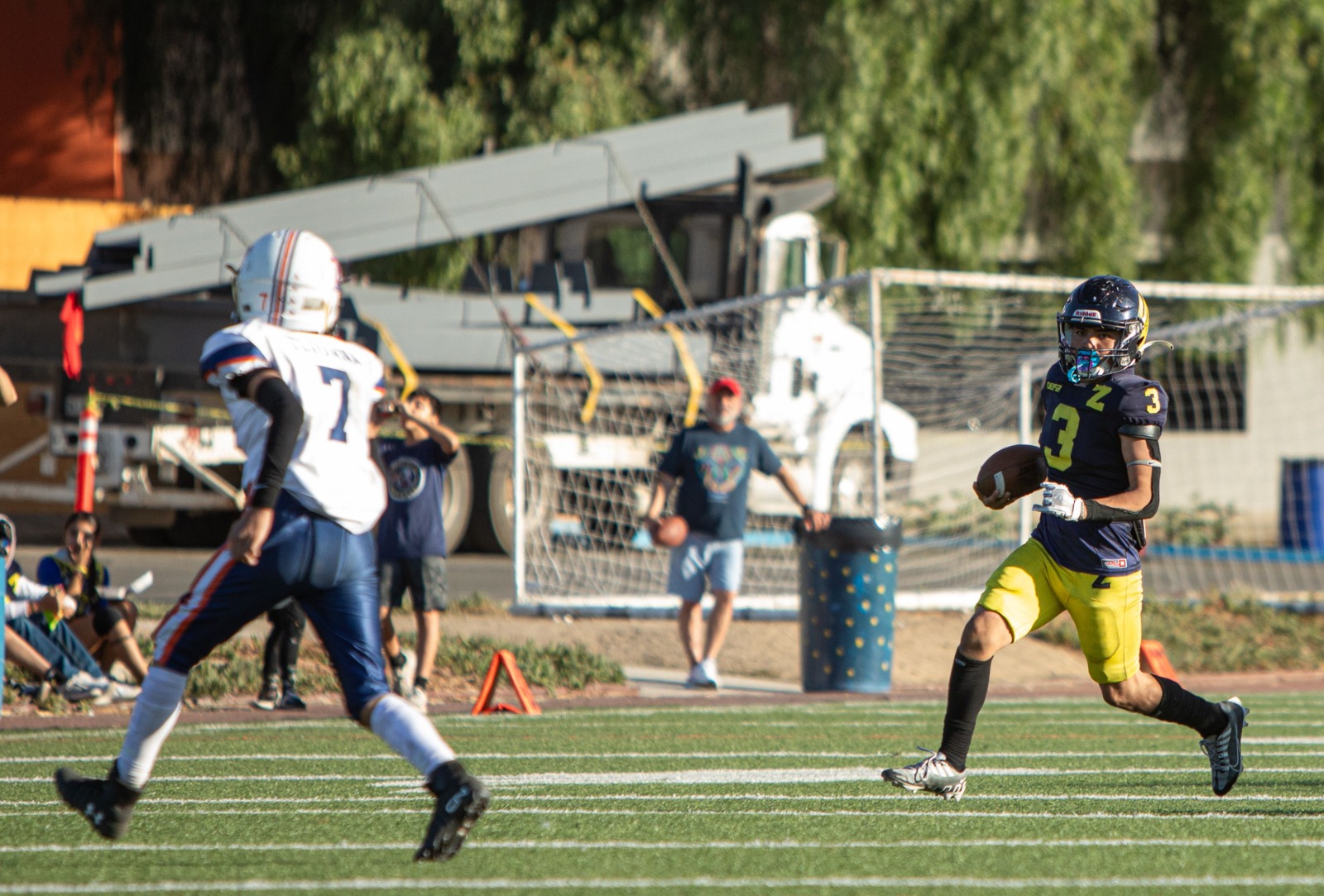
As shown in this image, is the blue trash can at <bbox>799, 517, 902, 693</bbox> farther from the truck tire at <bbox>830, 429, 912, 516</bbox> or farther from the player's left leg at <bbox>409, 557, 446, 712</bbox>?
the truck tire at <bbox>830, 429, 912, 516</bbox>

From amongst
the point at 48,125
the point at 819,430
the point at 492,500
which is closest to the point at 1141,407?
the point at 819,430

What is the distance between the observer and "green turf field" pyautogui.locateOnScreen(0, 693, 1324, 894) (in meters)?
4.68

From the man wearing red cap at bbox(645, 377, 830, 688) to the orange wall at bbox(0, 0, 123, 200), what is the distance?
45.2 ft

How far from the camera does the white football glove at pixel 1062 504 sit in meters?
5.81

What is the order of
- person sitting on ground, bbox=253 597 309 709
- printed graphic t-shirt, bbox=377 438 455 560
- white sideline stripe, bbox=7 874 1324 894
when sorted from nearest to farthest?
white sideline stripe, bbox=7 874 1324 894 → person sitting on ground, bbox=253 597 309 709 → printed graphic t-shirt, bbox=377 438 455 560

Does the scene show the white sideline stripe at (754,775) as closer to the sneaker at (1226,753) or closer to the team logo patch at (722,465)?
the sneaker at (1226,753)

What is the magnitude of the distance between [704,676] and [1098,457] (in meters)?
5.02

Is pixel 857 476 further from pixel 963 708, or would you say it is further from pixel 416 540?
pixel 963 708

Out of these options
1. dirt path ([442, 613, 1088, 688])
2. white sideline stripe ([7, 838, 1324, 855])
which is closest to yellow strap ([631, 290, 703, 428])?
dirt path ([442, 613, 1088, 688])

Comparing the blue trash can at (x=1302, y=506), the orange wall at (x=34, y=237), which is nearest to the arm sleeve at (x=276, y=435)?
the orange wall at (x=34, y=237)

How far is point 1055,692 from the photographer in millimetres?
10812

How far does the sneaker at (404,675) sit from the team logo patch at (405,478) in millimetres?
929

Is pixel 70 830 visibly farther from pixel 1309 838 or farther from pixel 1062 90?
pixel 1062 90

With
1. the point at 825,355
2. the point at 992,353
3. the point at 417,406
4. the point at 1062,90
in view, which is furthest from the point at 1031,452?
the point at 1062,90
